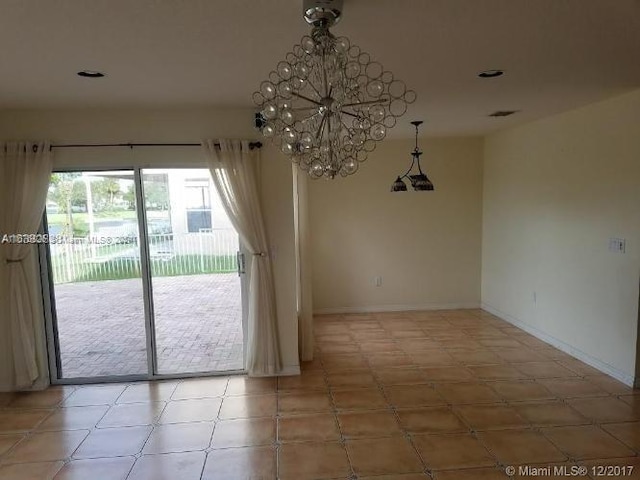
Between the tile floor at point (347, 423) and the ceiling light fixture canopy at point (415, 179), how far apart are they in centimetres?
199

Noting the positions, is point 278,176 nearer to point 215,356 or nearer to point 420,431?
point 215,356

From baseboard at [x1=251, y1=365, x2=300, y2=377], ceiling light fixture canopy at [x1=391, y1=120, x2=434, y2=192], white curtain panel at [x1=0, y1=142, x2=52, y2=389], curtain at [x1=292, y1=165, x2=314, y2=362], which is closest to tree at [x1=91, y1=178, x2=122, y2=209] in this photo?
white curtain panel at [x1=0, y1=142, x2=52, y2=389]

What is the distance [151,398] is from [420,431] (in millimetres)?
2210

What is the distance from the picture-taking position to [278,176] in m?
3.85

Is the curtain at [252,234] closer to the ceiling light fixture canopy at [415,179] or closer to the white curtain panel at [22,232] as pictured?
the white curtain panel at [22,232]

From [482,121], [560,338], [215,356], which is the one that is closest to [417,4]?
[482,121]

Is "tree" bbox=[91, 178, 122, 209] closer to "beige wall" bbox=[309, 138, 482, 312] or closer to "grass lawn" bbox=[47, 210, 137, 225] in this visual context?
"grass lawn" bbox=[47, 210, 137, 225]

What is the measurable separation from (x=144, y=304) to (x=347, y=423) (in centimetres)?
214

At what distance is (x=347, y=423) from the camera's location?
3.11m

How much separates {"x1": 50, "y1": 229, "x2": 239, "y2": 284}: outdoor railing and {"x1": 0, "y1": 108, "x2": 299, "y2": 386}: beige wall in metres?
0.48

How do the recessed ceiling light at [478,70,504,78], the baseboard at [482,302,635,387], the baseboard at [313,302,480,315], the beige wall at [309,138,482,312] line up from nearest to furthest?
the recessed ceiling light at [478,70,504,78] < the baseboard at [482,302,635,387] < the beige wall at [309,138,482,312] < the baseboard at [313,302,480,315]

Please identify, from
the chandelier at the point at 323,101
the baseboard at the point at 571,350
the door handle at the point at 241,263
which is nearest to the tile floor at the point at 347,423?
the baseboard at the point at 571,350

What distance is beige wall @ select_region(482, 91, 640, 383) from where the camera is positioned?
3.56 metres

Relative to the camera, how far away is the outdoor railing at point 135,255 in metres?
3.90
